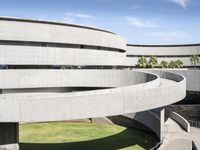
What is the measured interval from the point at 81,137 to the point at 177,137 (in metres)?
10.9

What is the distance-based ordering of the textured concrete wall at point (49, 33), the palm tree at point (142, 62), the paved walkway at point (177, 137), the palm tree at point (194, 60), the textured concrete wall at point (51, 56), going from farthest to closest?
the palm tree at point (194, 60)
the palm tree at point (142, 62)
the textured concrete wall at point (51, 56)
the textured concrete wall at point (49, 33)
the paved walkway at point (177, 137)

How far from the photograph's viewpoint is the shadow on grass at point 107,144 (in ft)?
98.1

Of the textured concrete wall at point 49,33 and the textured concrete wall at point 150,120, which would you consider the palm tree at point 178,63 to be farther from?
the textured concrete wall at point 150,120

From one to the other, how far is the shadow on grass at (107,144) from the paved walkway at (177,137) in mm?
2267

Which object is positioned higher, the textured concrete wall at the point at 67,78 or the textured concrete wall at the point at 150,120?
the textured concrete wall at the point at 67,78

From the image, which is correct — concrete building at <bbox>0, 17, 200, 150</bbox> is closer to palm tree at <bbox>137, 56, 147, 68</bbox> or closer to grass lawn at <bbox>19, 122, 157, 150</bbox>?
grass lawn at <bbox>19, 122, 157, 150</bbox>

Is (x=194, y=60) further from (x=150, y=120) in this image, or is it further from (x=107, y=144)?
(x=107, y=144)

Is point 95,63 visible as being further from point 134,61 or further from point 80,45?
point 134,61

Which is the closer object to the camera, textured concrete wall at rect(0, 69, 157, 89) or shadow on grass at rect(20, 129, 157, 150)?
shadow on grass at rect(20, 129, 157, 150)

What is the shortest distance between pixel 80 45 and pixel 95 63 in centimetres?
315

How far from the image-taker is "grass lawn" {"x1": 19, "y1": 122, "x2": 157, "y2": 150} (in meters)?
30.5

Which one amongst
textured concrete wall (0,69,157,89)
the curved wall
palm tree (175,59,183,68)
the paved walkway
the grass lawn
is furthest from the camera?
the curved wall

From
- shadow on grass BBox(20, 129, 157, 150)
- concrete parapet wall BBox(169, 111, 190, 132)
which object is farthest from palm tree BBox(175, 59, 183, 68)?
shadow on grass BBox(20, 129, 157, 150)

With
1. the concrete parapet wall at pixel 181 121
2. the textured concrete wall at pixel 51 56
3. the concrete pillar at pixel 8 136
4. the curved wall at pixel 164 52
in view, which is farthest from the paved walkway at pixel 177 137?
the curved wall at pixel 164 52
